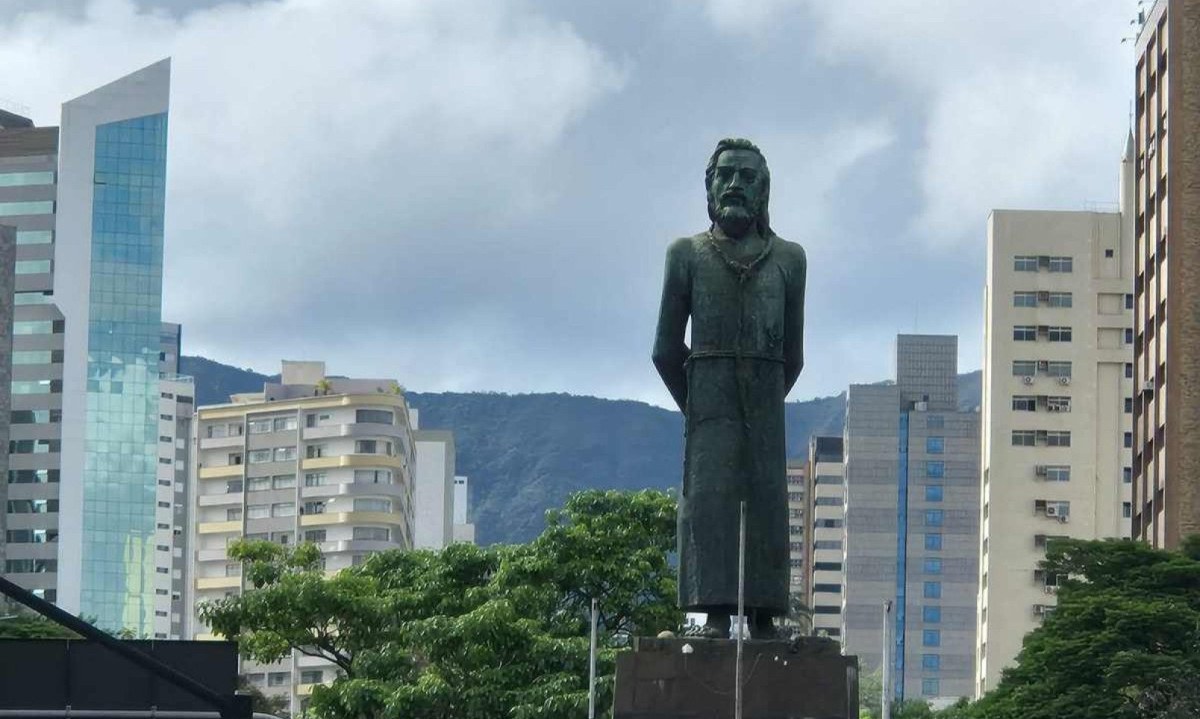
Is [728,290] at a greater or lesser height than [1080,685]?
greater

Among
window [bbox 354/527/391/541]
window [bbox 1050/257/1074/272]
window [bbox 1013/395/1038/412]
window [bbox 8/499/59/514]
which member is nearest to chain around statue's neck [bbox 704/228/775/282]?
window [bbox 1050/257/1074/272]

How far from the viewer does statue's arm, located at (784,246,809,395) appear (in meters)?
27.5

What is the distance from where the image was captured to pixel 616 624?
56.0m

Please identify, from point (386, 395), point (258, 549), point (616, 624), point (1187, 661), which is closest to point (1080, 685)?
point (1187, 661)

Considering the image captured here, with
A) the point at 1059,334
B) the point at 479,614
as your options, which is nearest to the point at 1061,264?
the point at 1059,334

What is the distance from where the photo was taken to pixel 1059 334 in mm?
151750

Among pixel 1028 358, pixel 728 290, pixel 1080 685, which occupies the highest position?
pixel 1028 358

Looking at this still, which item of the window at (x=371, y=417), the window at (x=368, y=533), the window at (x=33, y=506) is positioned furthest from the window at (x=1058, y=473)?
the window at (x=33, y=506)

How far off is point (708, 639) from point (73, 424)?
170653 mm

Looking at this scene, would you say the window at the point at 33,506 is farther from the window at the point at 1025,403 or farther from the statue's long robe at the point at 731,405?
the statue's long robe at the point at 731,405

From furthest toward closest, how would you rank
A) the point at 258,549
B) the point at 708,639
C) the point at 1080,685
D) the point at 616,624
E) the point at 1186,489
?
the point at 1186,489, the point at 1080,685, the point at 258,549, the point at 616,624, the point at 708,639

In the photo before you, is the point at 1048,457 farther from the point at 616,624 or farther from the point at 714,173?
the point at 714,173

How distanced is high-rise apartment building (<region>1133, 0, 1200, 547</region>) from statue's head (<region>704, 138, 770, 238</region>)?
6117cm

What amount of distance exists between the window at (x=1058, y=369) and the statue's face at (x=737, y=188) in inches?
4971
